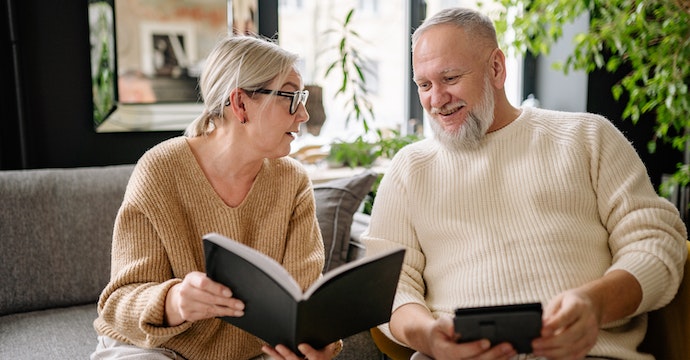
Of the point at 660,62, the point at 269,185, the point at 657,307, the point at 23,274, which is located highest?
the point at 660,62

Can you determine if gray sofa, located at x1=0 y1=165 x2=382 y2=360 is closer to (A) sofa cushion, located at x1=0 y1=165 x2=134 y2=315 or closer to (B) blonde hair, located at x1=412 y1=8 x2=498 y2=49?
(A) sofa cushion, located at x1=0 y1=165 x2=134 y2=315

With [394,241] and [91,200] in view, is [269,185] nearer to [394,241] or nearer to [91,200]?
[394,241]

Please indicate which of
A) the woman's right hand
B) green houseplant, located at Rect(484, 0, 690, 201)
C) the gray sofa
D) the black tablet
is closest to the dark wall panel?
green houseplant, located at Rect(484, 0, 690, 201)

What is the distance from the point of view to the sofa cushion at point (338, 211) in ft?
6.96

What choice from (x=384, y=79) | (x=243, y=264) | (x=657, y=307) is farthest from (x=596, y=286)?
(x=384, y=79)

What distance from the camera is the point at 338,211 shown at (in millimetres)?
2143

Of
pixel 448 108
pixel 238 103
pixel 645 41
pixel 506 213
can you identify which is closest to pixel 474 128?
pixel 448 108

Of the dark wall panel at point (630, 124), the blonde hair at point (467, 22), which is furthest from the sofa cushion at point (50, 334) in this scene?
the dark wall panel at point (630, 124)

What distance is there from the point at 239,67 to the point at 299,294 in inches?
27.0

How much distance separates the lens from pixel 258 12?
10.2 ft

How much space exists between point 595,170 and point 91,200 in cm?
157

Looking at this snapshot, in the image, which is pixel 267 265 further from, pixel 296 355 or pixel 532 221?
pixel 532 221

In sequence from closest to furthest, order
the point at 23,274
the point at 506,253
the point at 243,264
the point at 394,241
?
the point at 243,264
the point at 506,253
the point at 394,241
the point at 23,274

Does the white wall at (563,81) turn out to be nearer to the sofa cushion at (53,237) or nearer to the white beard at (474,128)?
the white beard at (474,128)
